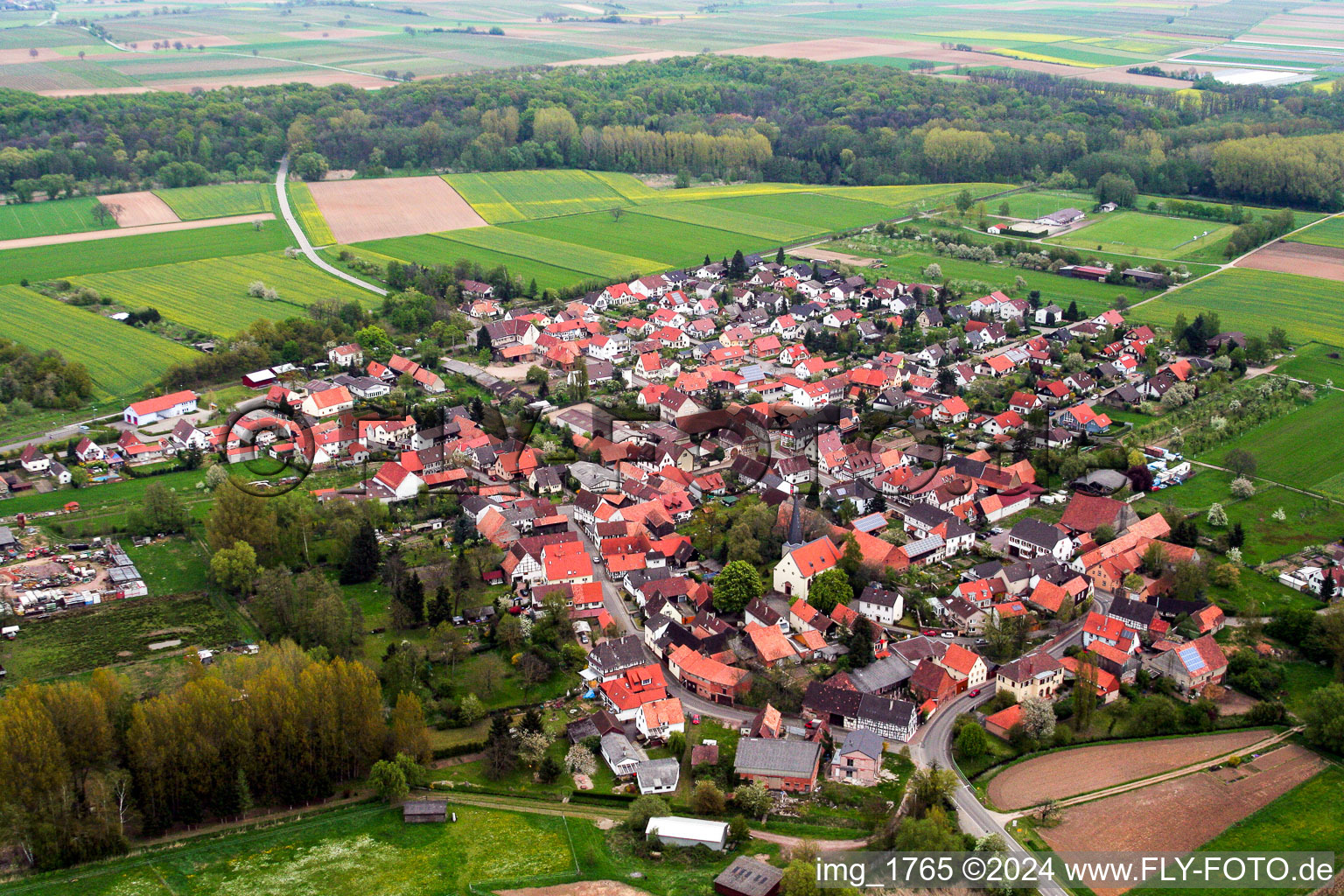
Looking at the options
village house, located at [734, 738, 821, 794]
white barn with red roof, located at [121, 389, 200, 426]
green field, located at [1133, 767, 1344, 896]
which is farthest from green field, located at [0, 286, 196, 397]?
green field, located at [1133, 767, 1344, 896]

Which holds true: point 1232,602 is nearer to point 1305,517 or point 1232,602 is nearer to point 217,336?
point 1305,517

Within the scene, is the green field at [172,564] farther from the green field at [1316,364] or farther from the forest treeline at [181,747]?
the green field at [1316,364]

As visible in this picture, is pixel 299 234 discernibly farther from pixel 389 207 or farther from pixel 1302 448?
pixel 1302 448

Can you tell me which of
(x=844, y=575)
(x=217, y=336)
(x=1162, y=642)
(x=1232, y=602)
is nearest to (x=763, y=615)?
(x=844, y=575)

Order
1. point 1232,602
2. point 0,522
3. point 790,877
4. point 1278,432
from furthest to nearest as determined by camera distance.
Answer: point 1278,432 → point 0,522 → point 1232,602 → point 790,877

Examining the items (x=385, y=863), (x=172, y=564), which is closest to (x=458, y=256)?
(x=172, y=564)

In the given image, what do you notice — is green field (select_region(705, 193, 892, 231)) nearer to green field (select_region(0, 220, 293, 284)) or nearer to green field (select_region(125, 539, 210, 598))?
green field (select_region(0, 220, 293, 284))
